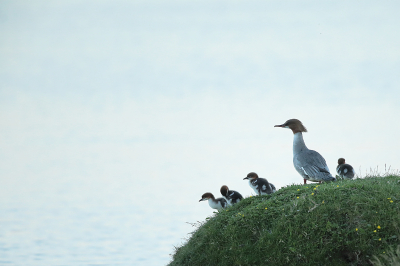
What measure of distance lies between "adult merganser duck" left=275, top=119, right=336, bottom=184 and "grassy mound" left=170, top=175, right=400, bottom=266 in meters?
1.23

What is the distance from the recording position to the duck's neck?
40.0 feet

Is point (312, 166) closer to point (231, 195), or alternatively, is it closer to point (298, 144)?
point (298, 144)

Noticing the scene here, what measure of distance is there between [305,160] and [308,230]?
138 inches

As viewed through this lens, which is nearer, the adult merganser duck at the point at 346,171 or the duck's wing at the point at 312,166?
the duck's wing at the point at 312,166

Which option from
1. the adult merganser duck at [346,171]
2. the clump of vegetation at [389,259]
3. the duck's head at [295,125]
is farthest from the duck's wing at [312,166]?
the clump of vegetation at [389,259]

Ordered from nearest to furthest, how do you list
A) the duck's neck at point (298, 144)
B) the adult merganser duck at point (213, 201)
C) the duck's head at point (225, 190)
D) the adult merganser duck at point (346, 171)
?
1. the duck's neck at point (298, 144)
2. the adult merganser duck at point (346, 171)
3. the duck's head at point (225, 190)
4. the adult merganser duck at point (213, 201)

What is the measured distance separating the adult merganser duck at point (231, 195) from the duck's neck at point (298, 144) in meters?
2.19

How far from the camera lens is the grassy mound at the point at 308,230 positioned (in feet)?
26.1

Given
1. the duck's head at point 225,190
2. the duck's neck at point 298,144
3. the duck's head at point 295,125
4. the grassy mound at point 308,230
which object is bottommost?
the grassy mound at point 308,230

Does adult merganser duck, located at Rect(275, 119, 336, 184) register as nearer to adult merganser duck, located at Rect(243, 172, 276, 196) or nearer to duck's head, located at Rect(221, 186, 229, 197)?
adult merganser duck, located at Rect(243, 172, 276, 196)

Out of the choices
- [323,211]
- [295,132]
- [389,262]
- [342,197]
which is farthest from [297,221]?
[295,132]

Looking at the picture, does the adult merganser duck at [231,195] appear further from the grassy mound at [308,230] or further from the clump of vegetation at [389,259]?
the clump of vegetation at [389,259]

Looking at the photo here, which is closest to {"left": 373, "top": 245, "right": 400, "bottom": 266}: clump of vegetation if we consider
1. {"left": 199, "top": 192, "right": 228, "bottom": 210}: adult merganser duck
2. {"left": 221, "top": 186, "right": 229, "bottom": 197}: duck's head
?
{"left": 221, "top": 186, "right": 229, "bottom": 197}: duck's head

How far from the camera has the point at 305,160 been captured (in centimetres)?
1155
